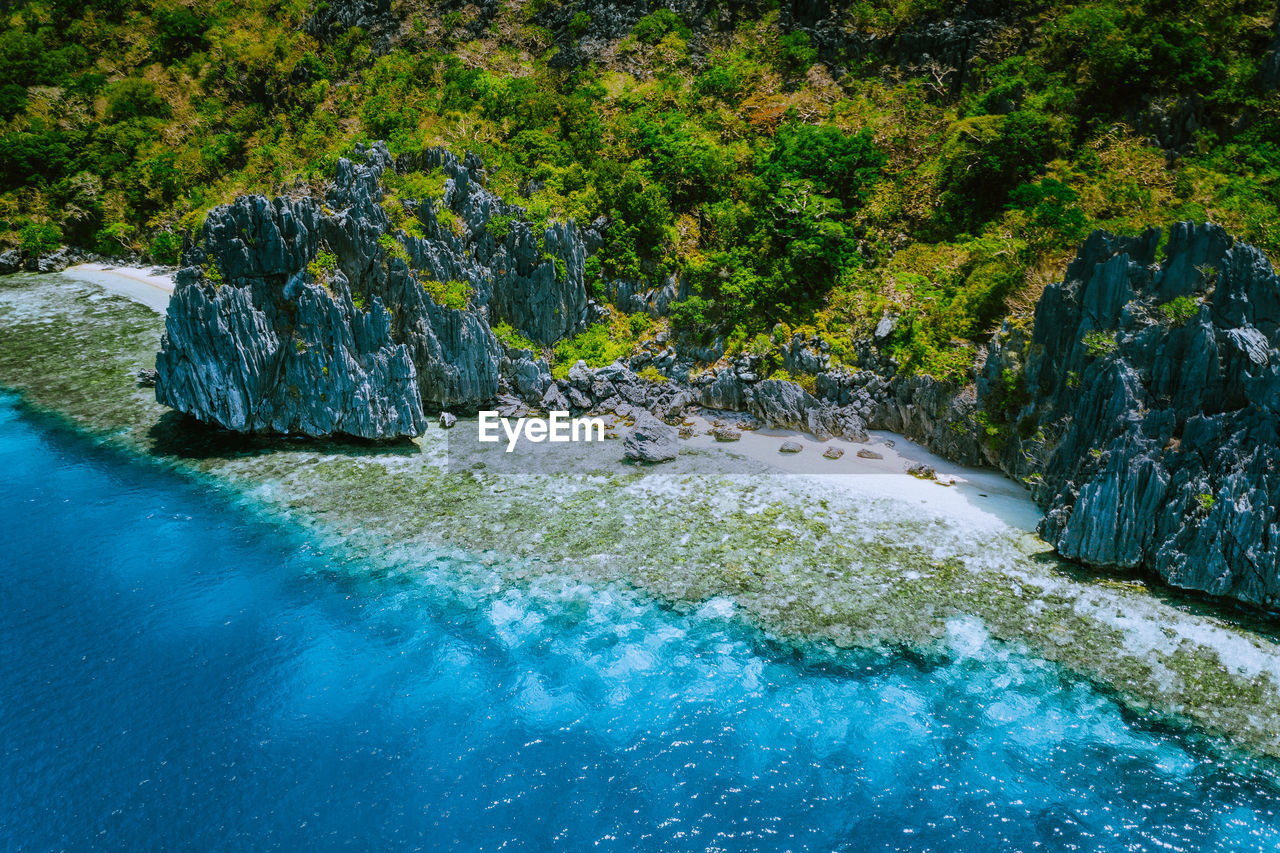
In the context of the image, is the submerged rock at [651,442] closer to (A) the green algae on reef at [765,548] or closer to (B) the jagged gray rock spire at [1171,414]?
(A) the green algae on reef at [765,548]

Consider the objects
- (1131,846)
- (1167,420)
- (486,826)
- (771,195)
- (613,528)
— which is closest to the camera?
(1131,846)

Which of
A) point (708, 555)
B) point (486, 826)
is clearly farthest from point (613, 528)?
point (486, 826)

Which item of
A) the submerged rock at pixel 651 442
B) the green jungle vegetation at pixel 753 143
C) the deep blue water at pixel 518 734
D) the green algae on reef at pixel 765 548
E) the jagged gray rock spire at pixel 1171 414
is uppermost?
the green jungle vegetation at pixel 753 143

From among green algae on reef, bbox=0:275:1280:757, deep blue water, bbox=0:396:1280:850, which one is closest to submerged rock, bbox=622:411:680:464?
green algae on reef, bbox=0:275:1280:757

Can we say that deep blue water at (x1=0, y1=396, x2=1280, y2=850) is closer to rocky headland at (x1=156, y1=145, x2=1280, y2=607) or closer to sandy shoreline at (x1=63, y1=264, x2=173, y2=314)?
rocky headland at (x1=156, y1=145, x2=1280, y2=607)

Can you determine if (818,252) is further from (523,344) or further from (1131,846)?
(1131,846)

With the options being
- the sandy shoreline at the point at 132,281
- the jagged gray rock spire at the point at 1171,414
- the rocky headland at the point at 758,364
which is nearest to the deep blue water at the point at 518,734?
the jagged gray rock spire at the point at 1171,414
